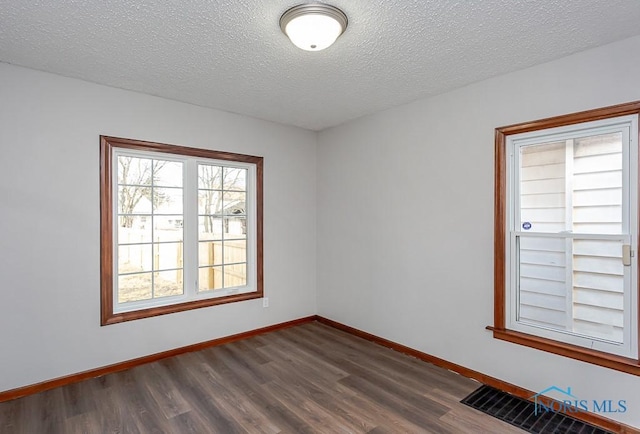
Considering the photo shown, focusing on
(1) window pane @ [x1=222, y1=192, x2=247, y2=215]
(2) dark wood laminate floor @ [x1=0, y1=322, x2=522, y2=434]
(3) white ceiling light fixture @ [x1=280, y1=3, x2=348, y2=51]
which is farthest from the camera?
(1) window pane @ [x1=222, y1=192, x2=247, y2=215]

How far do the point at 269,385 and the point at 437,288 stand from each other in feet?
5.84

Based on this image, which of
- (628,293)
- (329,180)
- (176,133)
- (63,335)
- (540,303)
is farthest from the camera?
(329,180)

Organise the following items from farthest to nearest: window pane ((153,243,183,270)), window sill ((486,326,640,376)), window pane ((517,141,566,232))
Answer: window pane ((153,243,183,270)) → window pane ((517,141,566,232)) → window sill ((486,326,640,376))

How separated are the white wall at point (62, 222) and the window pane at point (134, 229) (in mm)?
240

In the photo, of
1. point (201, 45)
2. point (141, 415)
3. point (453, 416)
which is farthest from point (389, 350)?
point (201, 45)

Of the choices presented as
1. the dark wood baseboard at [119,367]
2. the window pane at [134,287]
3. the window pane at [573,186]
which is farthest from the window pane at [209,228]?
the window pane at [573,186]

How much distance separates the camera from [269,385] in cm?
286

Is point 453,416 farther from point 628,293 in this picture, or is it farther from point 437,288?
point 628,293

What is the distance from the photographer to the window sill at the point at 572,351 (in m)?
2.20

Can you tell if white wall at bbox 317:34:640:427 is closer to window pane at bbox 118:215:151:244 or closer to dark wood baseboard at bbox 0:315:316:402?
dark wood baseboard at bbox 0:315:316:402

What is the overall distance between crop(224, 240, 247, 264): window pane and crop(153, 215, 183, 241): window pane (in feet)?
1.87

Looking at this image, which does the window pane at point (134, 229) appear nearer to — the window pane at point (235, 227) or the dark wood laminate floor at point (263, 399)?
the window pane at point (235, 227)

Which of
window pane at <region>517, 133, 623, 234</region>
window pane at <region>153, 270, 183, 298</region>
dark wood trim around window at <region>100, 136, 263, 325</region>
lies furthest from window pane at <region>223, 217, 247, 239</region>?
window pane at <region>517, 133, 623, 234</region>

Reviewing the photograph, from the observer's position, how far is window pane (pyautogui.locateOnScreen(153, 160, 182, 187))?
346 centimetres
